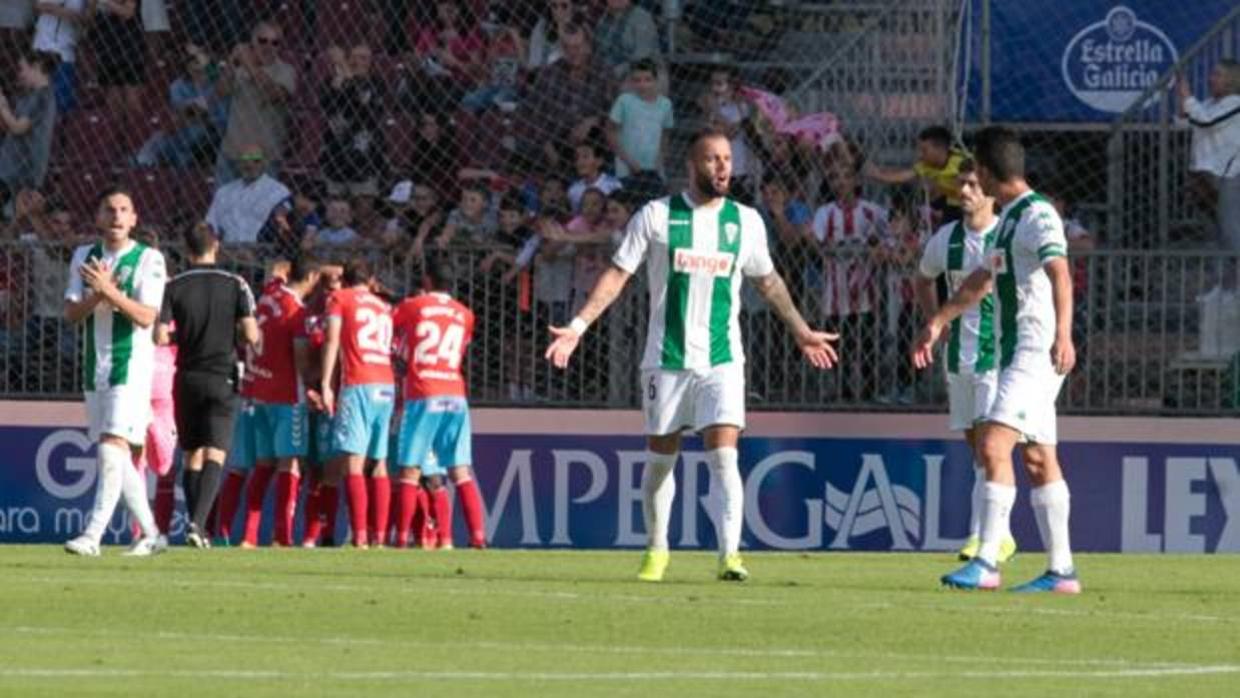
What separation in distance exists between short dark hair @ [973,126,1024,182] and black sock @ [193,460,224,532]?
333 inches

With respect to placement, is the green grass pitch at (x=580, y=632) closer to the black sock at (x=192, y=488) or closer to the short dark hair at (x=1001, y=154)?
the short dark hair at (x=1001, y=154)

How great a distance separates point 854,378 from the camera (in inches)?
965

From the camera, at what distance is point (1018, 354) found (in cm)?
1617

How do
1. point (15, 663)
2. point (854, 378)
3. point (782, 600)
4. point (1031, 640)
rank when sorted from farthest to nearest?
point (854, 378)
point (782, 600)
point (1031, 640)
point (15, 663)

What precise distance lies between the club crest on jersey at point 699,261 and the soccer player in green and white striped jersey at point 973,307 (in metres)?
2.09

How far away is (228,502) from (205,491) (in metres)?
Answer: 1.90

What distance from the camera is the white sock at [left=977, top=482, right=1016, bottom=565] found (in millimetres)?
16094

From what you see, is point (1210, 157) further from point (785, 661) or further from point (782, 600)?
point (785, 661)

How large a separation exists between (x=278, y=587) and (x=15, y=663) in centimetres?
453

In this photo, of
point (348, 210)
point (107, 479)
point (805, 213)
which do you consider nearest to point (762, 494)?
point (805, 213)

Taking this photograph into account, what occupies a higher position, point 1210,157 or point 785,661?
point 1210,157

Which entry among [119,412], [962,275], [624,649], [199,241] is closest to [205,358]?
[199,241]

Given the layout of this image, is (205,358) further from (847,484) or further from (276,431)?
(847,484)

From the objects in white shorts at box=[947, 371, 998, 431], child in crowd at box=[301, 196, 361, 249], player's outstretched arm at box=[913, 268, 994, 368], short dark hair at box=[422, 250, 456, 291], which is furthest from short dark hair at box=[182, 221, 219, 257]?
player's outstretched arm at box=[913, 268, 994, 368]
